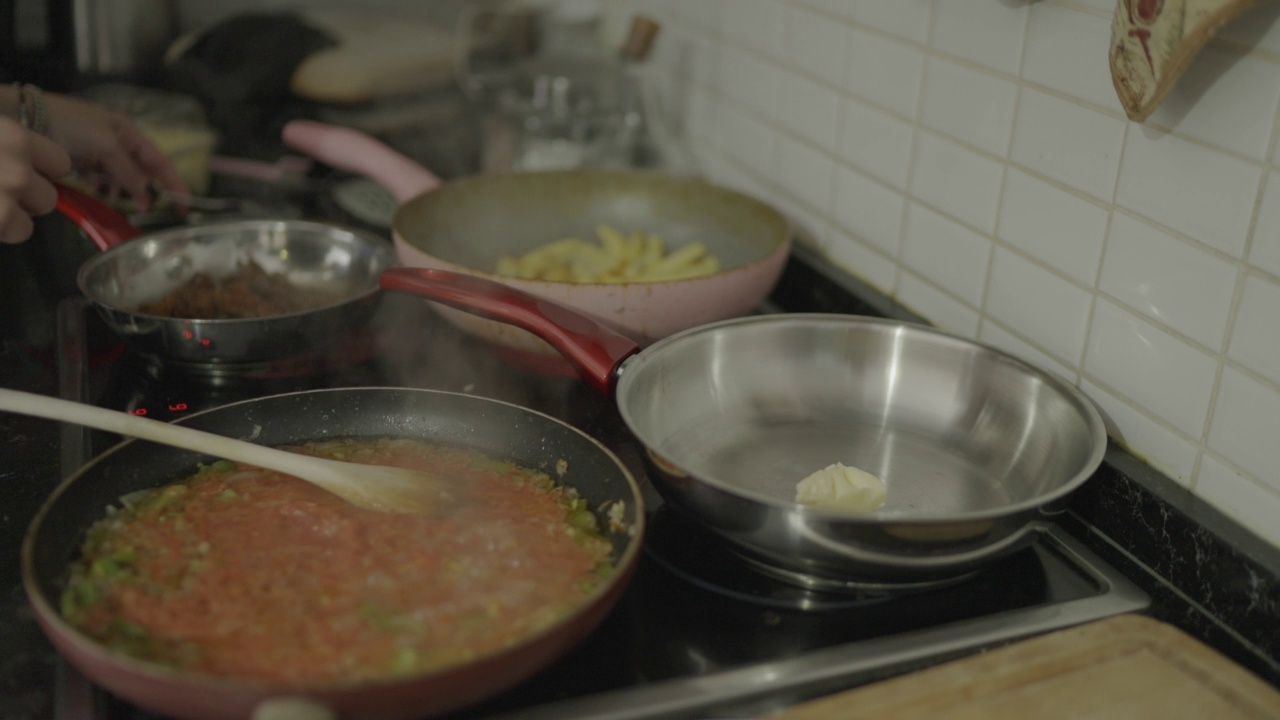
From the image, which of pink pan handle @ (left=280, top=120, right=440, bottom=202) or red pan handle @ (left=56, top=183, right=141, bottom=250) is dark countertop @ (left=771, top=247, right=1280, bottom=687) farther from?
red pan handle @ (left=56, top=183, right=141, bottom=250)

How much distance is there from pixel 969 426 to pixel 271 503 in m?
0.67

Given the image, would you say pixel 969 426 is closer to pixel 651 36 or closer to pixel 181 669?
pixel 181 669

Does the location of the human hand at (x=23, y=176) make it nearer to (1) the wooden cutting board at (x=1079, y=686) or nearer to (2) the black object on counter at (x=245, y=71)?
(2) the black object on counter at (x=245, y=71)

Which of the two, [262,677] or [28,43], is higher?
[28,43]

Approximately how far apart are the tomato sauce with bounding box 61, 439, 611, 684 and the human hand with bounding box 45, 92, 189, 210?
654mm

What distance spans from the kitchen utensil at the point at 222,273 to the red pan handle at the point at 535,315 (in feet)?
0.50

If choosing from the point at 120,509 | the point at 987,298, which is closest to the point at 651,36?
the point at 987,298

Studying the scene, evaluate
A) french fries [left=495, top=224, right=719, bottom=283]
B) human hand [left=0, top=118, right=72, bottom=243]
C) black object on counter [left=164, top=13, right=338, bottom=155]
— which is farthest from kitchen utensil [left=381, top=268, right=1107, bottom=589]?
black object on counter [left=164, top=13, right=338, bottom=155]

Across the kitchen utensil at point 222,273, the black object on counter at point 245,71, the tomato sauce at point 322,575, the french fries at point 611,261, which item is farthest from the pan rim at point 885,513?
the black object on counter at point 245,71

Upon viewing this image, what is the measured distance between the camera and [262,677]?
739 millimetres

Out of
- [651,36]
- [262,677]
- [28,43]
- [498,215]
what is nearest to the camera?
[262,677]

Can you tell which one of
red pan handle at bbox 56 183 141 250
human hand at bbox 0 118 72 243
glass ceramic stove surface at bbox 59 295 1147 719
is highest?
human hand at bbox 0 118 72 243

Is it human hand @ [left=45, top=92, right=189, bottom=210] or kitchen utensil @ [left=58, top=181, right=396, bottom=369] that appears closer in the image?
kitchen utensil @ [left=58, top=181, right=396, bottom=369]

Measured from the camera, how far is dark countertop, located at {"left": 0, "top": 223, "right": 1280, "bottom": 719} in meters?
0.82
